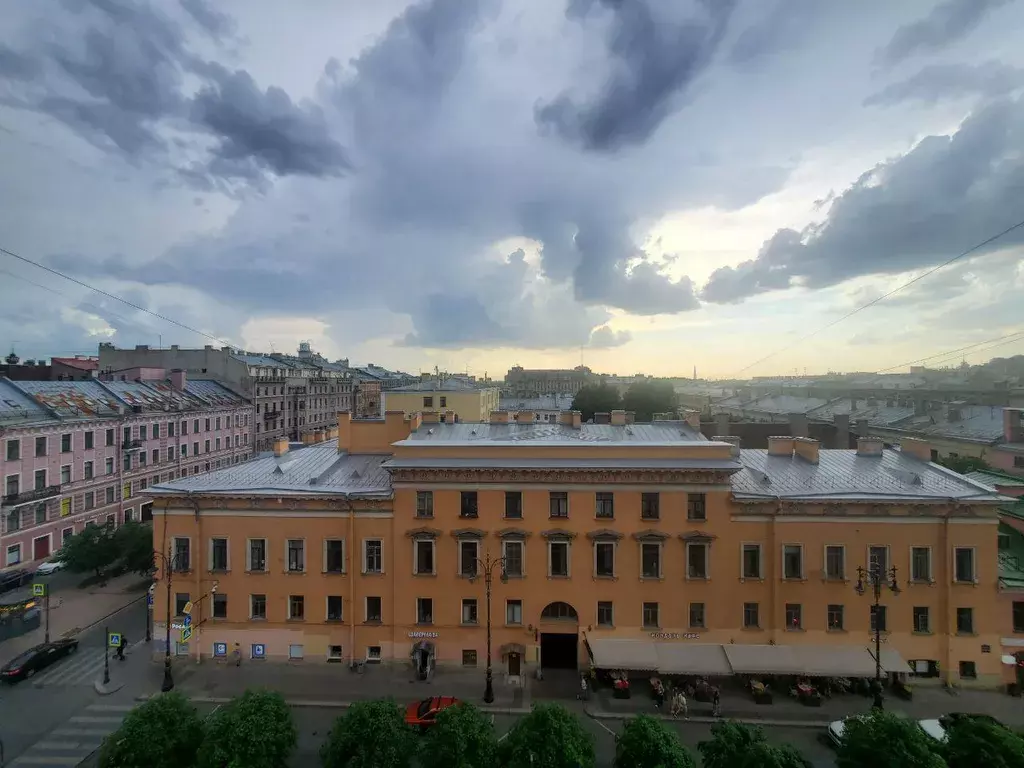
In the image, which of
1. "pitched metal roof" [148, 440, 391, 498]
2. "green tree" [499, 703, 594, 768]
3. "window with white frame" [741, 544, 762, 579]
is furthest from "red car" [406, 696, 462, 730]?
"window with white frame" [741, 544, 762, 579]

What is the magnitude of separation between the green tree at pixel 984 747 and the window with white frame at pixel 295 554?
88.9ft

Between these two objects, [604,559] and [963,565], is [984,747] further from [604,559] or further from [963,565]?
[604,559]

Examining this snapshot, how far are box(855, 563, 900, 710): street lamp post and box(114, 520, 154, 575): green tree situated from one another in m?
43.4

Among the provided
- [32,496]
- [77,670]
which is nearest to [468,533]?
[77,670]

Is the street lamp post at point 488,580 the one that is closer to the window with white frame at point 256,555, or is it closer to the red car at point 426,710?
the red car at point 426,710

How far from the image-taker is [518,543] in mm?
27156

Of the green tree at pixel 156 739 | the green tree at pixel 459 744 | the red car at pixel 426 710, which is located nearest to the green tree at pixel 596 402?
the red car at pixel 426 710

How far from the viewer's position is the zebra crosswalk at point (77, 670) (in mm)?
26406

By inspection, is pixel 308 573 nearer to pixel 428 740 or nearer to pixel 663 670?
pixel 428 740

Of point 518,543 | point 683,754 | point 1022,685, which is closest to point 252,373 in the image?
point 518,543

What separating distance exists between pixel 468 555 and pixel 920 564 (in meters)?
22.6

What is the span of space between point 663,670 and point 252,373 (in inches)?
2821

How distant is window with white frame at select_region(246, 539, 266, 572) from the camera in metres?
27.8

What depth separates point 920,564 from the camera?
2620cm
